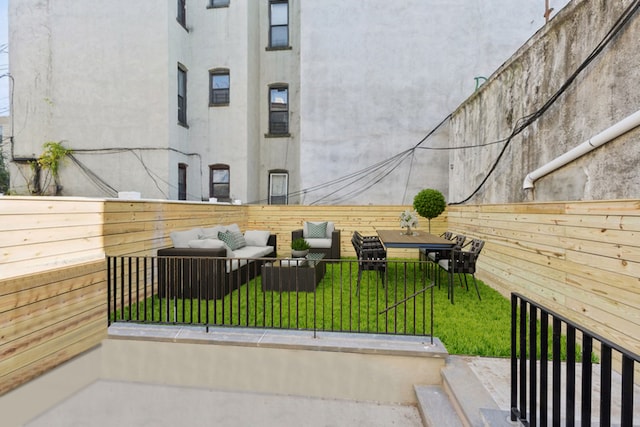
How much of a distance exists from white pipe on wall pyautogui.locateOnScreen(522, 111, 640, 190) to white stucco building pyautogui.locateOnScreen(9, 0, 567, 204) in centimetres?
536

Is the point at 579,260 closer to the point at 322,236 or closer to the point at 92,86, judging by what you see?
the point at 322,236

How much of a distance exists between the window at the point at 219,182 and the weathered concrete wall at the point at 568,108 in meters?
7.51

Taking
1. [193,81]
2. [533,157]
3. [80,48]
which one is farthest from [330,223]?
[80,48]

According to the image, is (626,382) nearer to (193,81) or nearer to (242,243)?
(242,243)

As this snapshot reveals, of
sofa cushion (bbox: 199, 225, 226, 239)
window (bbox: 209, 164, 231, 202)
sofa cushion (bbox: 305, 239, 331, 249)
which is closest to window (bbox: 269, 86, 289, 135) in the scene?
window (bbox: 209, 164, 231, 202)

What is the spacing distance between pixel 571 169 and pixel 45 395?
6.19 m

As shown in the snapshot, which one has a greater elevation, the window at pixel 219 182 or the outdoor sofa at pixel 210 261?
the window at pixel 219 182

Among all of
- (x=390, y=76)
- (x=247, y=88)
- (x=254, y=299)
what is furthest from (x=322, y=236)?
(x=390, y=76)

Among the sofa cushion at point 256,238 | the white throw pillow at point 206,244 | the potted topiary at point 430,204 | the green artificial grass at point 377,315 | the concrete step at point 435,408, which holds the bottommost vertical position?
the concrete step at point 435,408

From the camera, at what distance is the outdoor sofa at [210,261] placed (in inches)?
150

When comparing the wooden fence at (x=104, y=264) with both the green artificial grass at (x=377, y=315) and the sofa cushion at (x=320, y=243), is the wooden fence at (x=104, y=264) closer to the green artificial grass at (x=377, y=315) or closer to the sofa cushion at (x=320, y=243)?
the green artificial grass at (x=377, y=315)

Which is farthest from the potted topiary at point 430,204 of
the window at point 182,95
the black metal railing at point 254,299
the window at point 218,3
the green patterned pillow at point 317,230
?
the window at point 218,3

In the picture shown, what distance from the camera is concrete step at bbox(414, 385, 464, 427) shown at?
2.44 m

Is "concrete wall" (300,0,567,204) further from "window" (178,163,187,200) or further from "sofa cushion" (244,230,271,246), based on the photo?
"window" (178,163,187,200)
